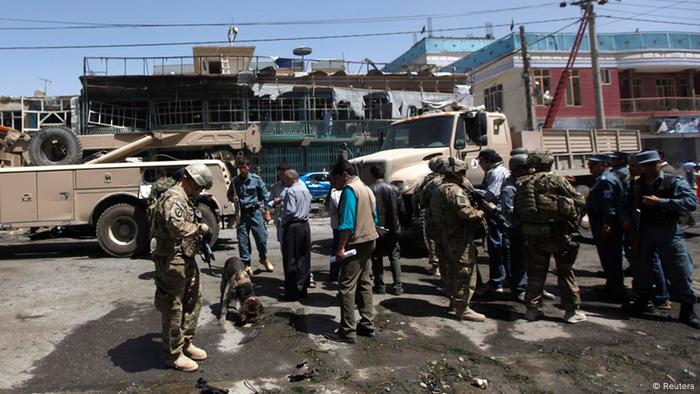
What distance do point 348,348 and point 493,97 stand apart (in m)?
26.2

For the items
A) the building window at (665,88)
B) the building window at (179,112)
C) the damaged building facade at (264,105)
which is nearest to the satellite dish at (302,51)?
the damaged building facade at (264,105)

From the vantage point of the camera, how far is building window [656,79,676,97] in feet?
92.0

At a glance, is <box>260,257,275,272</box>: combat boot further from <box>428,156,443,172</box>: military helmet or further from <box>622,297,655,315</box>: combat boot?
<box>622,297,655,315</box>: combat boot

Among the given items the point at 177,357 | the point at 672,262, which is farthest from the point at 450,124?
the point at 177,357

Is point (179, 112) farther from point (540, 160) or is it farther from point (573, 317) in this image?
point (573, 317)

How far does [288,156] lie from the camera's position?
74.1 ft

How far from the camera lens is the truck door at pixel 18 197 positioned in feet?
25.3

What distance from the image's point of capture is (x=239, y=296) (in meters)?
4.78

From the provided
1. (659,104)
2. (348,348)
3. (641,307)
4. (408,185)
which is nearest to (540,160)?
(641,307)

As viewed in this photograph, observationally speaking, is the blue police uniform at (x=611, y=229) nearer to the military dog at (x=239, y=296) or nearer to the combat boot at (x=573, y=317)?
the combat boot at (x=573, y=317)

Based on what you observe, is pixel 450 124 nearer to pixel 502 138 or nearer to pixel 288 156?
pixel 502 138

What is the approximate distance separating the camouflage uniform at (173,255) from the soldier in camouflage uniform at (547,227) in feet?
10.2

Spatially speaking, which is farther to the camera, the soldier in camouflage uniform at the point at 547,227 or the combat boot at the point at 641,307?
the combat boot at the point at 641,307

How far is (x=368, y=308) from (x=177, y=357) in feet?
5.46
